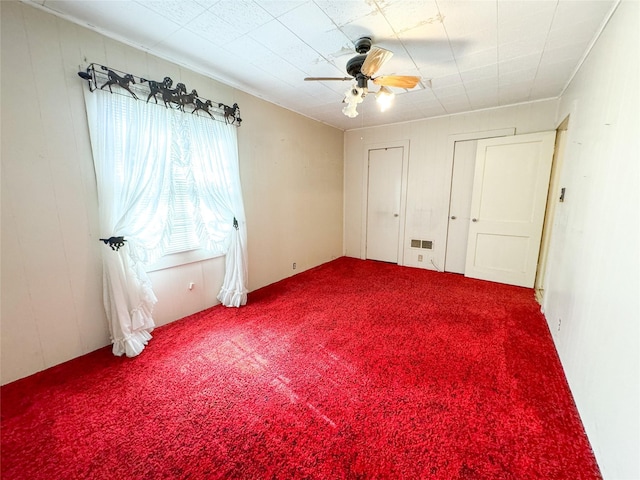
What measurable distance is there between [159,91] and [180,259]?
1.58 m

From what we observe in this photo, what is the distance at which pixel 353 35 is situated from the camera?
203 cm

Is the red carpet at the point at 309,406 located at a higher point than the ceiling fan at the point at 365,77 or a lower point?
lower

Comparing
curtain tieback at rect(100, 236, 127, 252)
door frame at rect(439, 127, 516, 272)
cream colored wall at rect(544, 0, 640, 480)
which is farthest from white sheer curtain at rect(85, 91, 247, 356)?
door frame at rect(439, 127, 516, 272)

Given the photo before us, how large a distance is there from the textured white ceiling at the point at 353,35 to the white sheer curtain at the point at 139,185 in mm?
542


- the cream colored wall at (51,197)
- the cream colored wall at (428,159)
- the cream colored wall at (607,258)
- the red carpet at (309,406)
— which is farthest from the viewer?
the cream colored wall at (428,159)

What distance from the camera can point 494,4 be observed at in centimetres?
170

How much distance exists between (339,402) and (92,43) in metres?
3.20

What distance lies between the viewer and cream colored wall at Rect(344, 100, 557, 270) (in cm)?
367

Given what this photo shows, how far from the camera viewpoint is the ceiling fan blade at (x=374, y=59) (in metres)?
1.77

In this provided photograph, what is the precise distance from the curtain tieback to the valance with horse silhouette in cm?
115

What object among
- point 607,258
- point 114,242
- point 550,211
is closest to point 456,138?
point 550,211

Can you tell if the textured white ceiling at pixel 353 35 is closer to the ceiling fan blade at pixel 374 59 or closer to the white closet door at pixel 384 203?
the ceiling fan blade at pixel 374 59

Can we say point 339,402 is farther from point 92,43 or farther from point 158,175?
point 92,43

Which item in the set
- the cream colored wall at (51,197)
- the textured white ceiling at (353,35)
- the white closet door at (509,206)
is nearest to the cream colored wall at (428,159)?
the white closet door at (509,206)
